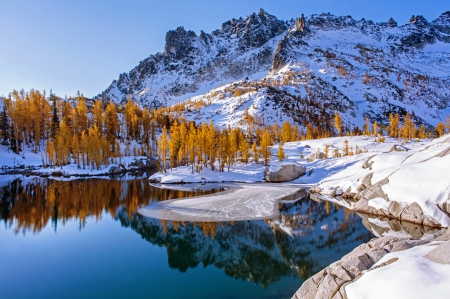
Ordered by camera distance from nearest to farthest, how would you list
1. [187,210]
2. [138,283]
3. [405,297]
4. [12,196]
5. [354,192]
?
[405,297] → [138,283] → [187,210] → [354,192] → [12,196]

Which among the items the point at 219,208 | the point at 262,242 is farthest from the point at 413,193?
the point at 219,208

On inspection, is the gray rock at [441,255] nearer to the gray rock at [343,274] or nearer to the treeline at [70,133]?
the gray rock at [343,274]

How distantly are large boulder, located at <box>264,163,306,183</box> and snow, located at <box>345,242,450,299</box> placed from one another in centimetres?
5036

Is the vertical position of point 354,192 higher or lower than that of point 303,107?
lower

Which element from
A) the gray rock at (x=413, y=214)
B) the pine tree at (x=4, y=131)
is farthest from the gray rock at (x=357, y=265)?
the pine tree at (x=4, y=131)

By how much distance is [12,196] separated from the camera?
138 ft

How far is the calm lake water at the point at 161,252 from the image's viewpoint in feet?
49.2

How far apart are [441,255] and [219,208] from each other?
2588 cm

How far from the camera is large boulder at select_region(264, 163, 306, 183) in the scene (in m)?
59.8

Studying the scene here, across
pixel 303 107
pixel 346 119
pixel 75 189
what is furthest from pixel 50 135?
pixel 346 119

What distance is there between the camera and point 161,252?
2069cm

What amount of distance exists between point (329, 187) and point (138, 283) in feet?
124

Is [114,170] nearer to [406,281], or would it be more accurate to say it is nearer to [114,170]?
[114,170]

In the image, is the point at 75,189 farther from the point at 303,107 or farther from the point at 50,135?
the point at 303,107
